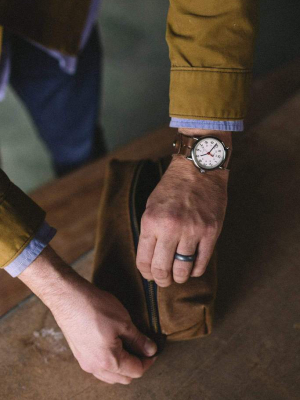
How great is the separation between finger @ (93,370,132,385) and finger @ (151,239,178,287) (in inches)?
7.5

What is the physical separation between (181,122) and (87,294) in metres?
0.37

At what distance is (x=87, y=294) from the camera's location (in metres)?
0.69

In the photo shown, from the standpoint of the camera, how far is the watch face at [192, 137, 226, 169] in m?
0.75

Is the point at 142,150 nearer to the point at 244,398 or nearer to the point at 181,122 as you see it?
the point at 181,122

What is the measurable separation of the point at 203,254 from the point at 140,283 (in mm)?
148

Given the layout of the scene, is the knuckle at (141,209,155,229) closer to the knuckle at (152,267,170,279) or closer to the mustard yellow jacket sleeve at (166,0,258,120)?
the knuckle at (152,267,170,279)

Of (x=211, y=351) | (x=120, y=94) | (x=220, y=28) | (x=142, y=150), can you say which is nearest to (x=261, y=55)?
(x=120, y=94)

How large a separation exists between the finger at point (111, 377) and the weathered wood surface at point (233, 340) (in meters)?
0.03

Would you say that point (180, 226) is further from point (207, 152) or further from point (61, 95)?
point (61, 95)

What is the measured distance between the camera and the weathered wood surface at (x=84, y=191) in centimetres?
100

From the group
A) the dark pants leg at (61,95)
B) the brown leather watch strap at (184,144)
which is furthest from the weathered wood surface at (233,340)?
the dark pants leg at (61,95)

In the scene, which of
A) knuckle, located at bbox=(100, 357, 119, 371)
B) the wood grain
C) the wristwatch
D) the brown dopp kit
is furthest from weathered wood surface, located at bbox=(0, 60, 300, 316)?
the wristwatch

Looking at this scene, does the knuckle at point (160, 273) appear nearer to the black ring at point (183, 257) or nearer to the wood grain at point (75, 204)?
the black ring at point (183, 257)

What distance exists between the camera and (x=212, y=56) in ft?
2.36
